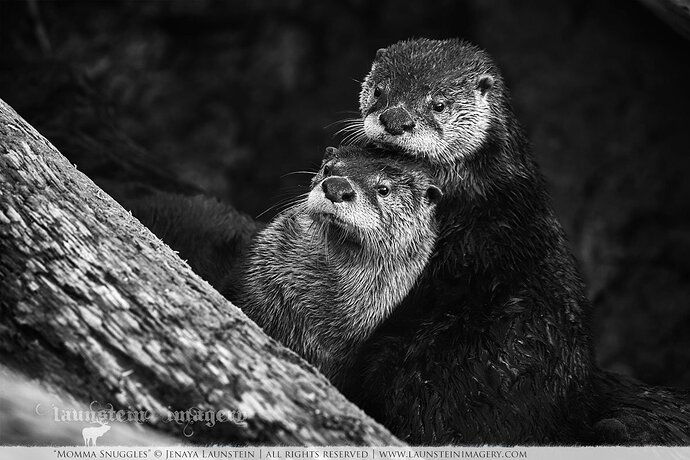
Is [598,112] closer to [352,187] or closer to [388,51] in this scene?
[388,51]

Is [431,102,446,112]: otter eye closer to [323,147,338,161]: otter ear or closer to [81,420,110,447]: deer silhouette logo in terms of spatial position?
[323,147,338,161]: otter ear

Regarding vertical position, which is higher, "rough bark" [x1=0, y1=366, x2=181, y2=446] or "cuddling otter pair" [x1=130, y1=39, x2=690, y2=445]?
"cuddling otter pair" [x1=130, y1=39, x2=690, y2=445]

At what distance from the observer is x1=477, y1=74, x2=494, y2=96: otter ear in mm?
3590

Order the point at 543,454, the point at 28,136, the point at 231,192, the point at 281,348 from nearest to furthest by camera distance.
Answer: the point at 281,348, the point at 28,136, the point at 543,454, the point at 231,192

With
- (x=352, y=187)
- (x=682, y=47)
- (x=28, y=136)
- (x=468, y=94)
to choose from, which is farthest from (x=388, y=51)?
(x=682, y=47)

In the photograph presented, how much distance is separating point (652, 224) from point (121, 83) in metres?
4.37

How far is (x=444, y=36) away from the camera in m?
6.55

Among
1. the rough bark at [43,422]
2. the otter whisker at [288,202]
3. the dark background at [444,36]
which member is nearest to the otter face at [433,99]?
the otter whisker at [288,202]

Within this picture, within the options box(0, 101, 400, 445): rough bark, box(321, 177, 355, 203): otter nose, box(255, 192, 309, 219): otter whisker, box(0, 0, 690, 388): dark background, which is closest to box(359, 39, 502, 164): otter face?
box(321, 177, 355, 203): otter nose

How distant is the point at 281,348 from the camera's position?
272cm

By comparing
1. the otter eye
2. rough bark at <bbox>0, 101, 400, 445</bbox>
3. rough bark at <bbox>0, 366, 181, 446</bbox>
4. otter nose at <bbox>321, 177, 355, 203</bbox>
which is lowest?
rough bark at <bbox>0, 366, 181, 446</bbox>

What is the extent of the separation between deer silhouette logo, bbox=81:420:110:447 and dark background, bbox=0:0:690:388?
256cm

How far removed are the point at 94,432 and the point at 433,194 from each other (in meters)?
1.66

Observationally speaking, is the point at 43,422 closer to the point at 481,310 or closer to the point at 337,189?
the point at 337,189
